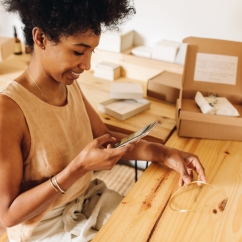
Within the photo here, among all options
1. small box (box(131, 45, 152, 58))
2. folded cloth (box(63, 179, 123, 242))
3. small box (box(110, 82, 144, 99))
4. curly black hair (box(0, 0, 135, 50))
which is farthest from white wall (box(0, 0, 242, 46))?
folded cloth (box(63, 179, 123, 242))

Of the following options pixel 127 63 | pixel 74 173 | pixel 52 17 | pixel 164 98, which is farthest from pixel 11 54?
pixel 74 173

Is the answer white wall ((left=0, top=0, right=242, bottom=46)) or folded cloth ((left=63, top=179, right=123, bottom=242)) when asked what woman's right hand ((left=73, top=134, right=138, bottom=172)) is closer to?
folded cloth ((left=63, top=179, right=123, bottom=242))

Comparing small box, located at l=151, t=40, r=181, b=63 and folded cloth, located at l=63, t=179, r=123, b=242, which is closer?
folded cloth, located at l=63, t=179, r=123, b=242

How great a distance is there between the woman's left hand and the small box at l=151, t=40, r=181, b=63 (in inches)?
32.6

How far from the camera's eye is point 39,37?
86 cm

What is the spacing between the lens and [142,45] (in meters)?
1.90

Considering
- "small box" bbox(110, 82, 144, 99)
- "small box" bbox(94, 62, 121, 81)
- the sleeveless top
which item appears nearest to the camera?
the sleeveless top

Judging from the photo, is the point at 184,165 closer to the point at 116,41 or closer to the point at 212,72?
the point at 212,72

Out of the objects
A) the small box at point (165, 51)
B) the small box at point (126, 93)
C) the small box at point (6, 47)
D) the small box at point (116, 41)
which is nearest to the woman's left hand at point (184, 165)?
the small box at point (126, 93)

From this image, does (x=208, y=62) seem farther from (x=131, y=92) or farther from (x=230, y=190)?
(x=230, y=190)

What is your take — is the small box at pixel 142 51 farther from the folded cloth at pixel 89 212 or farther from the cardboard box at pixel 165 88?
the folded cloth at pixel 89 212

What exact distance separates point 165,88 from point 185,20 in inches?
18.5

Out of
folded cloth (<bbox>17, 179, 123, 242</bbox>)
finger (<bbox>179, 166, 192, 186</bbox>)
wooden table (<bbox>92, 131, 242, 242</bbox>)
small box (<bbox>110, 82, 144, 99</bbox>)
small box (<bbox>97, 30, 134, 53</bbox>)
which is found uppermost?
small box (<bbox>97, 30, 134, 53</bbox>)

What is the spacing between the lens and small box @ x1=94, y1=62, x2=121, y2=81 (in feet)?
5.76
